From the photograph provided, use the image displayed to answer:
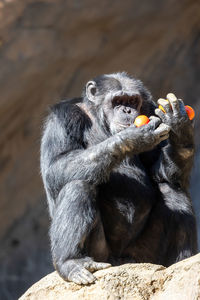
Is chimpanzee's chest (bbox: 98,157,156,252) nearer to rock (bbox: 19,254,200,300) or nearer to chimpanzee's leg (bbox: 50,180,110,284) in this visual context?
chimpanzee's leg (bbox: 50,180,110,284)

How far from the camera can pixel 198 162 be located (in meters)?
10.6

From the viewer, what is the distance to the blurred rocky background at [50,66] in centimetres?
938

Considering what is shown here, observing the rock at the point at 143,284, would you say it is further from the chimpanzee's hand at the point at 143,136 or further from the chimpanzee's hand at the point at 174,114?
the chimpanzee's hand at the point at 174,114

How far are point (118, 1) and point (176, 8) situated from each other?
951mm

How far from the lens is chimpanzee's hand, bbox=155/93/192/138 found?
19.2 feet

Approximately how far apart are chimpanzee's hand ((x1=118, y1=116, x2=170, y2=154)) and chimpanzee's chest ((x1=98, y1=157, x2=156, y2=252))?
447 millimetres

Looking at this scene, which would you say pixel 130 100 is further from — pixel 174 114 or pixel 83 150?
pixel 83 150

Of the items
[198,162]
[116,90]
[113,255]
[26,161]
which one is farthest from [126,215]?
[198,162]

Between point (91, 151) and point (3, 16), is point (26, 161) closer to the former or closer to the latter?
point (3, 16)

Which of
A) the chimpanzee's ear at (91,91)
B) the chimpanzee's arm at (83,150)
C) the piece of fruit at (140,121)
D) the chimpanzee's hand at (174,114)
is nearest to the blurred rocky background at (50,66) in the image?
the chimpanzee's ear at (91,91)

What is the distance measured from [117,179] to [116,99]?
832mm

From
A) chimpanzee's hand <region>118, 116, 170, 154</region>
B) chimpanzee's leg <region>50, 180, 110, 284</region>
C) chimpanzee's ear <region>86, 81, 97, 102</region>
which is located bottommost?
chimpanzee's leg <region>50, 180, 110, 284</region>

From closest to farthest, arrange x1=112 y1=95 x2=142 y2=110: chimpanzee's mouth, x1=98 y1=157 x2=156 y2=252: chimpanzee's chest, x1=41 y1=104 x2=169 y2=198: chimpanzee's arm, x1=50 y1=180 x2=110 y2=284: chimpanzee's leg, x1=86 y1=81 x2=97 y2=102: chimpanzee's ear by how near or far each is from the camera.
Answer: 1. x1=50 y1=180 x2=110 y2=284: chimpanzee's leg
2. x1=41 y1=104 x2=169 y2=198: chimpanzee's arm
3. x1=98 y1=157 x2=156 y2=252: chimpanzee's chest
4. x1=112 y1=95 x2=142 y2=110: chimpanzee's mouth
5. x1=86 y1=81 x2=97 y2=102: chimpanzee's ear

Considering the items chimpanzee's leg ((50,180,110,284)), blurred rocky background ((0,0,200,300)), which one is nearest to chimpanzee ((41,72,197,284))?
chimpanzee's leg ((50,180,110,284))
